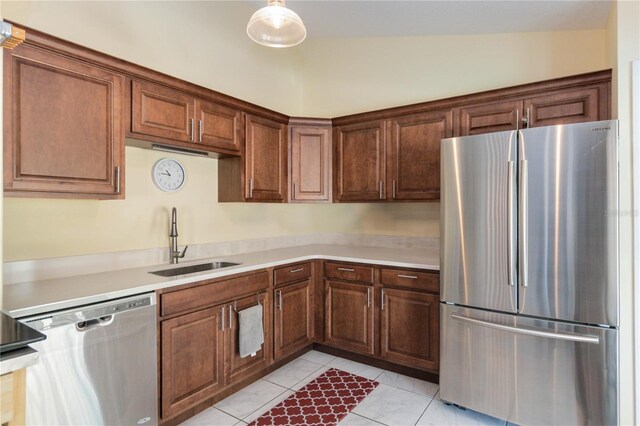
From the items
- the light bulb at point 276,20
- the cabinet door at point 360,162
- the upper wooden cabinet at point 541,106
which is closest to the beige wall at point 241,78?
the cabinet door at point 360,162

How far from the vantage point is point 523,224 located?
1.97 meters

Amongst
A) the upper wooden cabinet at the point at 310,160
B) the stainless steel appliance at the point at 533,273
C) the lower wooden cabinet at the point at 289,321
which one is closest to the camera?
the stainless steel appliance at the point at 533,273

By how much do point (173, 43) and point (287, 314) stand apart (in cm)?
237

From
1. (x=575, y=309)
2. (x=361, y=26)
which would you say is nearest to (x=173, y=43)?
(x=361, y=26)

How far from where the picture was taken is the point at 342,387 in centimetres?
257

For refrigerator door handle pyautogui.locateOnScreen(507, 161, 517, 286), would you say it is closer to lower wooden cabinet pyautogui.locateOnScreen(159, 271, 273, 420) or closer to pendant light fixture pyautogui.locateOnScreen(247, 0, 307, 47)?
pendant light fixture pyautogui.locateOnScreen(247, 0, 307, 47)

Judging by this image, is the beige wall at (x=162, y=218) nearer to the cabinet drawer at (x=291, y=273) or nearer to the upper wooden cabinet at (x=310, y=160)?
the upper wooden cabinet at (x=310, y=160)

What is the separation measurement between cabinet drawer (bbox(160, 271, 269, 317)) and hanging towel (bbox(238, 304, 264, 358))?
0.14 m

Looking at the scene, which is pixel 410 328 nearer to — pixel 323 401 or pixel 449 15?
pixel 323 401

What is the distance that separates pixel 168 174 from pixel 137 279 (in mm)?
928

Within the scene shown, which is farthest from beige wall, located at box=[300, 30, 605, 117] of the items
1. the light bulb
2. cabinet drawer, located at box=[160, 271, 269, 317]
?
cabinet drawer, located at box=[160, 271, 269, 317]

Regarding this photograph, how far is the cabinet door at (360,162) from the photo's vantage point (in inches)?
125

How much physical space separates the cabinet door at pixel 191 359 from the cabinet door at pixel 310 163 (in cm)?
149

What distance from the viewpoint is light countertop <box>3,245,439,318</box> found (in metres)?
1.57
